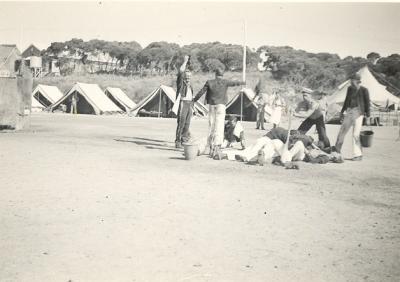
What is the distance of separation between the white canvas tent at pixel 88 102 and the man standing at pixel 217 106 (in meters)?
22.5

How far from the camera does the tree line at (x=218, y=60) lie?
37.7 meters

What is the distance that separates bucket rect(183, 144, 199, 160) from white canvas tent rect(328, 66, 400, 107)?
2291 cm

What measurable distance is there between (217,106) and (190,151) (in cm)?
140

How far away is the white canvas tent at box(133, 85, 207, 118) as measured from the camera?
107ft

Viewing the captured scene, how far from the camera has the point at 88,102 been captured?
33.0 meters

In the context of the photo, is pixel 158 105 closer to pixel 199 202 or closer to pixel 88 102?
pixel 88 102

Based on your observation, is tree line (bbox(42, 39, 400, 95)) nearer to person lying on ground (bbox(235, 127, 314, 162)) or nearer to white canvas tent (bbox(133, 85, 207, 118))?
white canvas tent (bbox(133, 85, 207, 118))

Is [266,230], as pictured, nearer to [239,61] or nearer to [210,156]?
[210,156]

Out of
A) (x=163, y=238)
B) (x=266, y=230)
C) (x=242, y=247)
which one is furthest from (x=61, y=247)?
(x=266, y=230)

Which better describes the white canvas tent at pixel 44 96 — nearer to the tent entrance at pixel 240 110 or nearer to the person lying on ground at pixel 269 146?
the tent entrance at pixel 240 110

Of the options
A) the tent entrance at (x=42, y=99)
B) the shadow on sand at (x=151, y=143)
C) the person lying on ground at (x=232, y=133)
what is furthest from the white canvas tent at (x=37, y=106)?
the person lying on ground at (x=232, y=133)

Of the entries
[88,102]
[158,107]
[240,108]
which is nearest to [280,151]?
[240,108]

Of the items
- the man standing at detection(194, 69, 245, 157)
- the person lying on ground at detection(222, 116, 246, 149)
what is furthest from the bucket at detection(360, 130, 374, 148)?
the man standing at detection(194, 69, 245, 157)

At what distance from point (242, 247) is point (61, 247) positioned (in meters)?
1.64
